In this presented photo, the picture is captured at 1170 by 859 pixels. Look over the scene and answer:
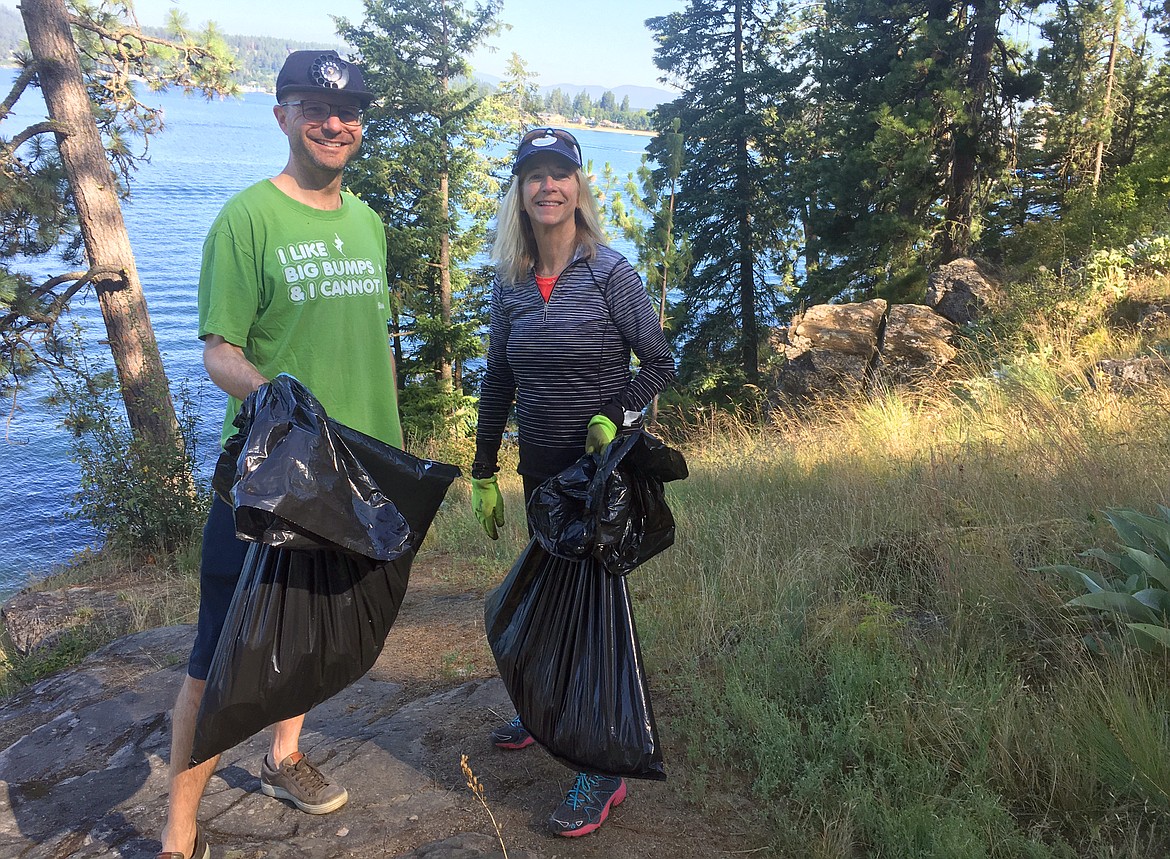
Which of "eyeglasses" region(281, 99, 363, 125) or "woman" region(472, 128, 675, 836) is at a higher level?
"eyeglasses" region(281, 99, 363, 125)

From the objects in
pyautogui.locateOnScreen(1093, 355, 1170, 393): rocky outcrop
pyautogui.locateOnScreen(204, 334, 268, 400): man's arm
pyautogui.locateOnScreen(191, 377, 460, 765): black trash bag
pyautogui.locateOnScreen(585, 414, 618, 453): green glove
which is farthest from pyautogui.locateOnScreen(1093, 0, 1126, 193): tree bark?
pyautogui.locateOnScreen(204, 334, 268, 400): man's arm

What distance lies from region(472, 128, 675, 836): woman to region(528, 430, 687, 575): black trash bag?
0.57 feet

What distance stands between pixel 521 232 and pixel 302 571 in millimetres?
1357

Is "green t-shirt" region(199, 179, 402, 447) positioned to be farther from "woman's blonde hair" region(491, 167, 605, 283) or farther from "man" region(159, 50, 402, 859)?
"woman's blonde hair" region(491, 167, 605, 283)

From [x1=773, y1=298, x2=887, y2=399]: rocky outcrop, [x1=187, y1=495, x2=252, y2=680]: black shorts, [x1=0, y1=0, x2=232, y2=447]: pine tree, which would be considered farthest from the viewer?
[x1=773, y1=298, x2=887, y2=399]: rocky outcrop

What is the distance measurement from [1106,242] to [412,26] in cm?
1779

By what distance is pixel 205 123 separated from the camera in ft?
386

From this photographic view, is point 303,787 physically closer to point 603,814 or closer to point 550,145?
point 603,814

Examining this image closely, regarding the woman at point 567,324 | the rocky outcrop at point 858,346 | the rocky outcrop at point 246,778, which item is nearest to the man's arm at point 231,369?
the woman at point 567,324

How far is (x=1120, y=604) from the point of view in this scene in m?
2.65

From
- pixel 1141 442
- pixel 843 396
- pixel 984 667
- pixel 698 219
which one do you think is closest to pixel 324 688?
pixel 984 667

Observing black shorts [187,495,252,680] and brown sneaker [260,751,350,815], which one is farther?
brown sneaker [260,751,350,815]

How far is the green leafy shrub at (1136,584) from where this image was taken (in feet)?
8.40

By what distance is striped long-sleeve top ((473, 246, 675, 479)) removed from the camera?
2543 millimetres
